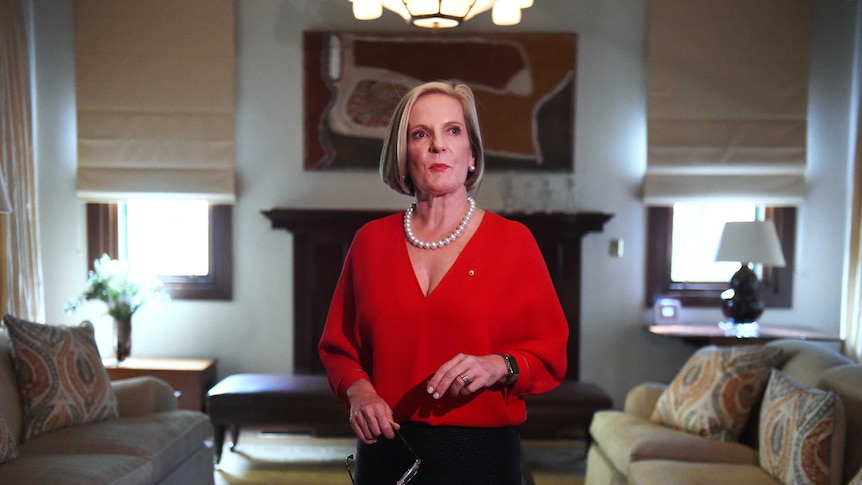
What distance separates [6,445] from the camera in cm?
276

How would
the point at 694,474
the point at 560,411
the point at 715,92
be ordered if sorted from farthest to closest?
the point at 715,92 → the point at 560,411 → the point at 694,474

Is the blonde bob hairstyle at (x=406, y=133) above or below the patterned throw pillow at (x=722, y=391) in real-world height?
above

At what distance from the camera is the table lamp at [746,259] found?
445 centimetres

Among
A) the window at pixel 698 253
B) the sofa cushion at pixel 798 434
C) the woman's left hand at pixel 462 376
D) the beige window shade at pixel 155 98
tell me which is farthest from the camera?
the window at pixel 698 253

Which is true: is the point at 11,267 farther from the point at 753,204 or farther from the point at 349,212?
the point at 753,204

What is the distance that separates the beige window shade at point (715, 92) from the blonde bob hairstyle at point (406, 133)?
3.81 m

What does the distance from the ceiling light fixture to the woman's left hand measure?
2143 millimetres

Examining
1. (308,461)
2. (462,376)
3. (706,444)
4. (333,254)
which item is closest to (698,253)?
(706,444)

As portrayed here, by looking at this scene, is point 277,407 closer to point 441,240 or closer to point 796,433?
point 796,433

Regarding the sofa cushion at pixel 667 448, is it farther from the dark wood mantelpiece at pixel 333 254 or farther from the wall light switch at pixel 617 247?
the wall light switch at pixel 617 247

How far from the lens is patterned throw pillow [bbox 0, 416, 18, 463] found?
8.96 feet

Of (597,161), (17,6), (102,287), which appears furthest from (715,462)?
(17,6)

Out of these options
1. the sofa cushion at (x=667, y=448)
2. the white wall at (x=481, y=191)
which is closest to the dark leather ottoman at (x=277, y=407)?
the white wall at (x=481, y=191)

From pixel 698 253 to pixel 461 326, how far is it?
4258 millimetres
